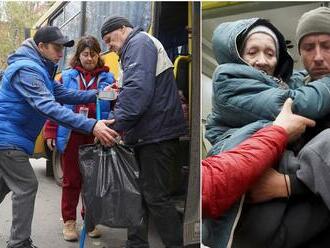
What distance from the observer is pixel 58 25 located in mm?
1176

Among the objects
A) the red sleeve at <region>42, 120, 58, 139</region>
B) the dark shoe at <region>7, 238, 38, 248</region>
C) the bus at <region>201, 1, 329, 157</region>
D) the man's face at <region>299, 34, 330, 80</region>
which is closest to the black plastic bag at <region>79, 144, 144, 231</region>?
the red sleeve at <region>42, 120, 58, 139</region>

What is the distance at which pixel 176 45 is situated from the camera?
0.95m

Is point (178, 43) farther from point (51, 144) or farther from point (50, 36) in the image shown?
point (51, 144)

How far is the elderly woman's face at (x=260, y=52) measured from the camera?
723 millimetres

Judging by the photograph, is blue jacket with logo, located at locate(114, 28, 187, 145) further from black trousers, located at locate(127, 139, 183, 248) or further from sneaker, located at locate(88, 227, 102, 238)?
sneaker, located at locate(88, 227, 102, 238)

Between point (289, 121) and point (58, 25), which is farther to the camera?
point (58, 25)

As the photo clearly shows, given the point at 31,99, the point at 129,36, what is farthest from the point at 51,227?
the point at 129,36

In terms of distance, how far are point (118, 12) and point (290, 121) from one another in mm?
662

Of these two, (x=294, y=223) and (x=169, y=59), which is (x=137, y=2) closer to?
(x=169, y=59)

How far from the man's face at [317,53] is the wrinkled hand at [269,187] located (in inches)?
8.6

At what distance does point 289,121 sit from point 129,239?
0.69 metres

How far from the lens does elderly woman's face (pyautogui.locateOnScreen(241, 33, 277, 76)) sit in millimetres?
723

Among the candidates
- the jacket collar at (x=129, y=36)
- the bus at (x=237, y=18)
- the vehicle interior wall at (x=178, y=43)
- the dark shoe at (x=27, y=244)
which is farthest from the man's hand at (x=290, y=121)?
the dark shoe at (x=27, y=244)

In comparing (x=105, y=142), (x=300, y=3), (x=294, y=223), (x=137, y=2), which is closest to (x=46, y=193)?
(x=105, y=142)
